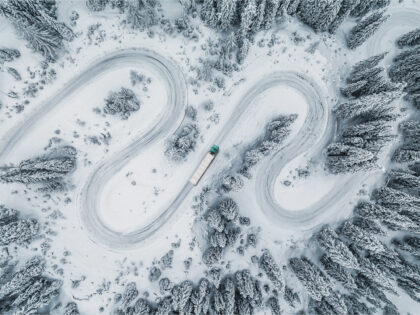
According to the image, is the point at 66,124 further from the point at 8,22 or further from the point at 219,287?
the point at 219,287

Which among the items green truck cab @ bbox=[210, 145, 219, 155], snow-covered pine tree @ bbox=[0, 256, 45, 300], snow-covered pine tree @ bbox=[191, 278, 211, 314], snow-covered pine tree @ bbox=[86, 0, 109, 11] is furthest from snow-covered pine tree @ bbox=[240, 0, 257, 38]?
snow-covered pine tree @ bbox=[0, 256, 45, 300]

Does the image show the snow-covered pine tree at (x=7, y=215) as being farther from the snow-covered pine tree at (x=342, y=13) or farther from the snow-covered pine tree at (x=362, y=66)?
the snow-covered pine tree at (x=342, y=13)

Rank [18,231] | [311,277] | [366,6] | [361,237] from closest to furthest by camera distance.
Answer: [18,231] → [311,277] → [361,237] → [366,6]

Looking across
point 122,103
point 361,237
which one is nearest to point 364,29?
point 361,237

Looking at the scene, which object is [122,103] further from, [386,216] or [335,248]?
[386,216]

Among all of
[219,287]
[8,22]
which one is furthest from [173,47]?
[219,287]

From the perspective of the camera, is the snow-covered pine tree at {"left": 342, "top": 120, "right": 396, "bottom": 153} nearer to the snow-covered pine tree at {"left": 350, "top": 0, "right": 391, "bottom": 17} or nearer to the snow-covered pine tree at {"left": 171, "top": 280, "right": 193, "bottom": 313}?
the snow-covered pine tree at {"left": 350, "top": 0, "right": 391, "bottom": 17}
